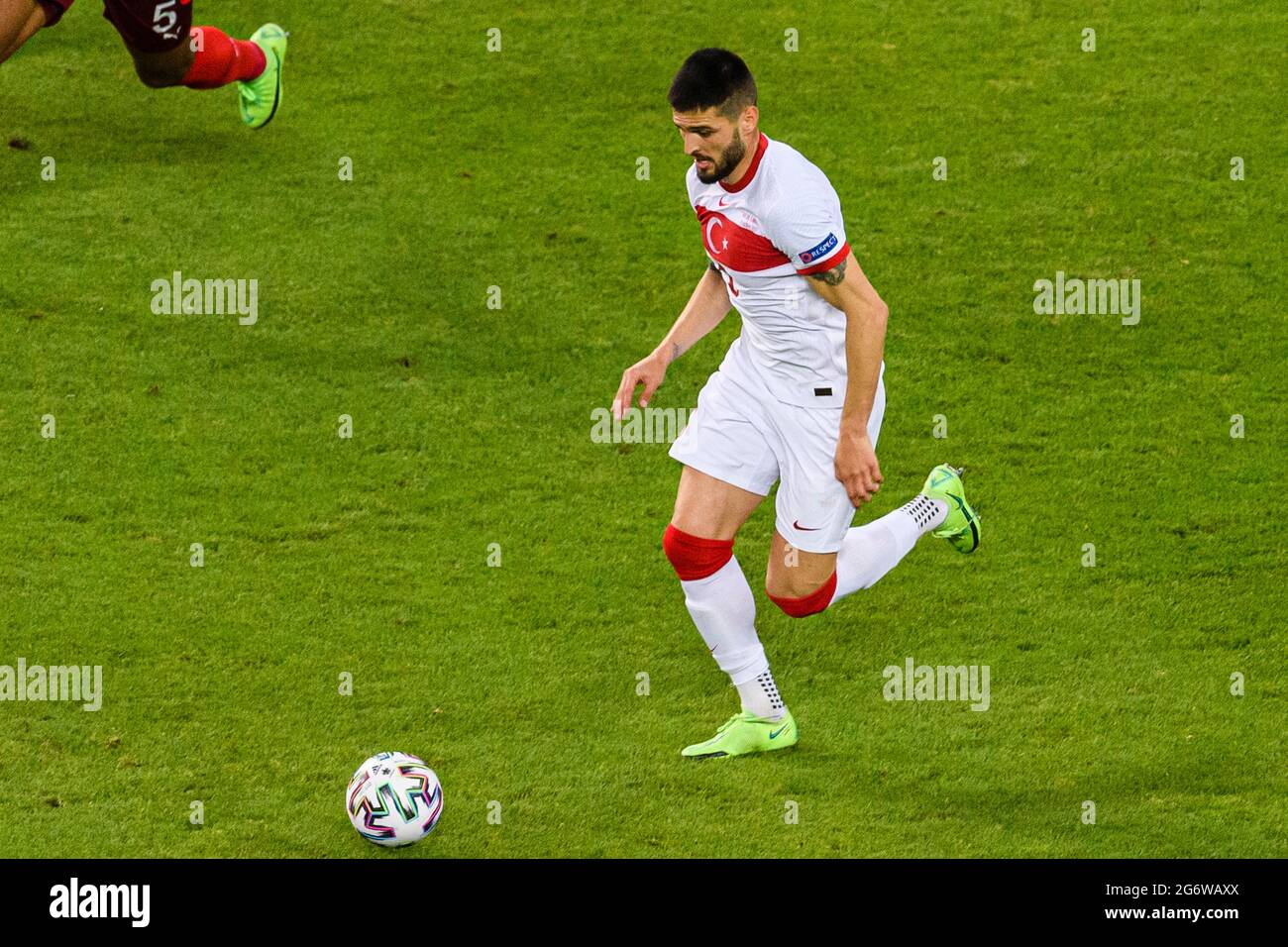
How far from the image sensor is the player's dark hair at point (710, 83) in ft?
19.2

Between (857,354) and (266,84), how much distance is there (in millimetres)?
5152

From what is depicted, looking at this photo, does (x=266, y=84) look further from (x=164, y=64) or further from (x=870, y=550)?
(x=870, y=550)

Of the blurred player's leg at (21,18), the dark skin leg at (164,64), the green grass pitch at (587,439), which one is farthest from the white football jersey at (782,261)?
the dark skin leg at (164,64)

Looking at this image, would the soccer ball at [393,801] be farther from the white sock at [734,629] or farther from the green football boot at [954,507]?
the green football boot at [954,507]

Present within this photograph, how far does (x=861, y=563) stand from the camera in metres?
7.02

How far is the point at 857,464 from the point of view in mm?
6230

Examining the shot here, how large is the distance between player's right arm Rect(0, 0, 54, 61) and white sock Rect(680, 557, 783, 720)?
3905mm

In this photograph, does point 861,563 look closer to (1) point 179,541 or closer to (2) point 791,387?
(2) point 791,387

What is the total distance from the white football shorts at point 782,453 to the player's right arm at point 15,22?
141 inches

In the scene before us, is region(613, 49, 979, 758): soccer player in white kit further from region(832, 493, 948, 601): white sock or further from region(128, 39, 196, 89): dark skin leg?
region(128, 39, 196, 89): dark skin leg

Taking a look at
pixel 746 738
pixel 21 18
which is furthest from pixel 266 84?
pixel 746 738

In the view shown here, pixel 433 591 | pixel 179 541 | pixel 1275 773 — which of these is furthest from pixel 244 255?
pixel 1275 773
